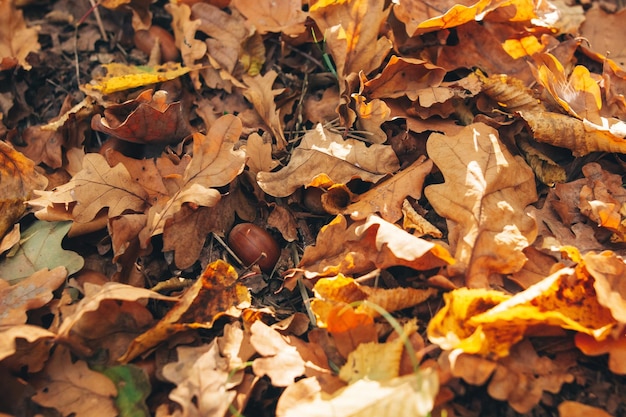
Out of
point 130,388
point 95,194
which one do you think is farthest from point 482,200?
point 95,194

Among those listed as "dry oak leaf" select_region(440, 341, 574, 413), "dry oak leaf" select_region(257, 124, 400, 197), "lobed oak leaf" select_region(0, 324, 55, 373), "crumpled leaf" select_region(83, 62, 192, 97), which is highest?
"crumpled leaf" select_region(83, 62, 192, 97)

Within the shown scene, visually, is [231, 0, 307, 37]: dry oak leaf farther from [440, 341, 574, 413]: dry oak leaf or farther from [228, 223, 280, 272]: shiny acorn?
[440, 341, 574, 413]: dry oak leaf

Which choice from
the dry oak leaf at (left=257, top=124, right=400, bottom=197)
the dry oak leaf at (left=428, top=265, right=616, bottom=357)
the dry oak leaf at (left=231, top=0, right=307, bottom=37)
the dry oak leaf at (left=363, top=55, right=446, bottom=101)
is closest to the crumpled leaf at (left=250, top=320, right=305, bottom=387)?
the dry oak leaf at (left=428, top=265, right=616, bottom=357)

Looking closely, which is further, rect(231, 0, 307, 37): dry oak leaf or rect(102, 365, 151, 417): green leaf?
rect(231, 0, 307, 37): dry oak leaf

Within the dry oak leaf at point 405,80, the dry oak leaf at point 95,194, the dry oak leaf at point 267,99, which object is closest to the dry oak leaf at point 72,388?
the dry oak leaf at point 95,194

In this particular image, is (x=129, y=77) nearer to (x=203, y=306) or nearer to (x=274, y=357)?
(x=203, y=306)

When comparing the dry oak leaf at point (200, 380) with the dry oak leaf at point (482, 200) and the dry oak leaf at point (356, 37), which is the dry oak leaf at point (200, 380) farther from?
the dry oak leaf at point (356, 37)

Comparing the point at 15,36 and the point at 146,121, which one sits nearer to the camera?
the point at 146,121
